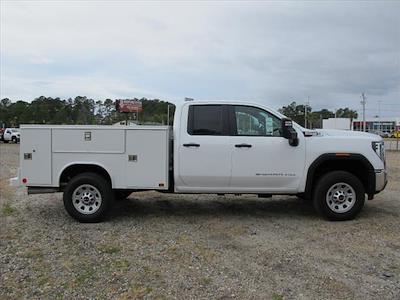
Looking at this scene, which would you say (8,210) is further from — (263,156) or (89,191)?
(263,156)

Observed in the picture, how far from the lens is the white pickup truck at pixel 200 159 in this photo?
25.1ft

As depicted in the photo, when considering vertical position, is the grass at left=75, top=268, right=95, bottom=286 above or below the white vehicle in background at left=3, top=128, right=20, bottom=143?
below

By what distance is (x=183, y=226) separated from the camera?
7.52 metres

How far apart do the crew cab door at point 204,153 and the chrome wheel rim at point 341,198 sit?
1.71 meters

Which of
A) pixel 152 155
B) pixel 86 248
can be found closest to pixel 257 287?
pixel 86 248

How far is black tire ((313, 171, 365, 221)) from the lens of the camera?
7.71 meters

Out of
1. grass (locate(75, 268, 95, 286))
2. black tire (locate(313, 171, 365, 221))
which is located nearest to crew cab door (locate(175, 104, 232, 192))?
black tire (locate(313, 171, 365, 221))

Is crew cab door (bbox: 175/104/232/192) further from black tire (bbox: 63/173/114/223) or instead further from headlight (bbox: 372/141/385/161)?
headlight (bbox: 372/141/385/161)

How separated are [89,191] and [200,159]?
1878 mm

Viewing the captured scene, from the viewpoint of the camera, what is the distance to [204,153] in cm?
763

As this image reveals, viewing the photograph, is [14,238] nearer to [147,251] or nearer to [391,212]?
[147,251]

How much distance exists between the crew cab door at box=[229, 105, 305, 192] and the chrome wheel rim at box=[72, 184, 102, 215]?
87.7 inches

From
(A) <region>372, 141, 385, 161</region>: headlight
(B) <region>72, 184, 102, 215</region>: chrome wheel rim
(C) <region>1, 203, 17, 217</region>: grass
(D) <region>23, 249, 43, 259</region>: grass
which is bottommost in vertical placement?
(D) <region>23, 249, 43, 259</region>: grass

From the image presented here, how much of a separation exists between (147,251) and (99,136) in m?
2.36
